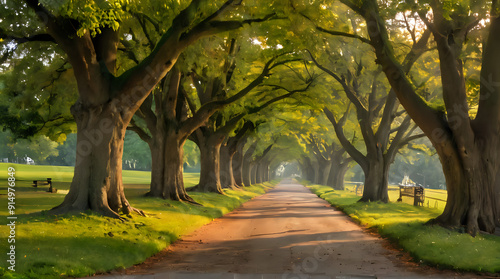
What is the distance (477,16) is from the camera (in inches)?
530

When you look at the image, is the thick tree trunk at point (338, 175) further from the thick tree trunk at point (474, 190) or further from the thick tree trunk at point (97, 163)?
the thick tree trunk at point (97, 163)

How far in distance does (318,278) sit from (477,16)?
10765 millimetres

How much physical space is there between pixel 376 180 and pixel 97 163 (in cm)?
1740

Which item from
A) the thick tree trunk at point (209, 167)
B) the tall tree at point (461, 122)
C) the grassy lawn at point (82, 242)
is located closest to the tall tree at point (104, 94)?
the grassy lawn at point (82, 242)

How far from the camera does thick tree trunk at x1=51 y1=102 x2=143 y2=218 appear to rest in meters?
12.4

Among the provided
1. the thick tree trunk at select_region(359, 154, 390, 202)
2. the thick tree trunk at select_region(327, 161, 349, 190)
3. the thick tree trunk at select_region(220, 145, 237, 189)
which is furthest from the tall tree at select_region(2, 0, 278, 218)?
the thick tree trunk at select_region(327, 161, 349, 190)

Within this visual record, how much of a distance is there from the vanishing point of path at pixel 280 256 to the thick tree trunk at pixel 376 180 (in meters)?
10.9

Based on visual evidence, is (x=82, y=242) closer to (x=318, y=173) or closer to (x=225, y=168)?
(x=225, y=168)

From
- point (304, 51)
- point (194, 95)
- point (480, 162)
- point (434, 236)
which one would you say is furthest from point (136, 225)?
point (194, 95)

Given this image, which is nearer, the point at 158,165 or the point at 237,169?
the point at 158,165

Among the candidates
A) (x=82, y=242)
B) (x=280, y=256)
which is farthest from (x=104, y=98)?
(x=280, y=256)

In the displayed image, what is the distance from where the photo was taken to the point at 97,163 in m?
12.7

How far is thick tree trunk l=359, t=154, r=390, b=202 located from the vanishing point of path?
35.7ft

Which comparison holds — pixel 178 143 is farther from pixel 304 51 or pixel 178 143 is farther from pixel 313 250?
pixel 313 250
